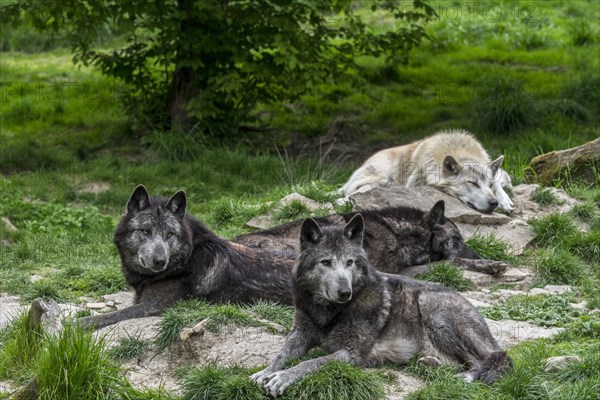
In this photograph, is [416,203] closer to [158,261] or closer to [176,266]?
[176,266]

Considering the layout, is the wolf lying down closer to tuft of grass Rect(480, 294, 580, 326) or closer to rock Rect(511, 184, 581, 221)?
tuft of grass Rect(480, 294, 580, 326)

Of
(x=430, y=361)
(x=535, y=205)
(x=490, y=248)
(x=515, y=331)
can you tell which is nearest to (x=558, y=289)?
(x=490, y=248)

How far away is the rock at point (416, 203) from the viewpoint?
12484 mm

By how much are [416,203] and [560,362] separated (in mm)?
5702

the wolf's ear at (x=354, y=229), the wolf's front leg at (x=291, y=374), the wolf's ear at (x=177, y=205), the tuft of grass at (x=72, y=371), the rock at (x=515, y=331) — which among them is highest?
the wolf's ear at (x=354, y=229)

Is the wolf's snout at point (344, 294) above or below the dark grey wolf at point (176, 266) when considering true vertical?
above

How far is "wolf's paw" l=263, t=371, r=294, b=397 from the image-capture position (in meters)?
6.62

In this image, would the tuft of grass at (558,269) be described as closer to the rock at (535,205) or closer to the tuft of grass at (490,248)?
the tuft of grass at (490,248)

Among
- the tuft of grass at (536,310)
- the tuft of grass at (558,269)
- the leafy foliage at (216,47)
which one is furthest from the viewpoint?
the leafy foliage at (216,47)

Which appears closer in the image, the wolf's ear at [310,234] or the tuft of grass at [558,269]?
the wolf's ear at [310,234]

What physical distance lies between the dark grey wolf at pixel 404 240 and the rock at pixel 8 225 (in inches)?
165

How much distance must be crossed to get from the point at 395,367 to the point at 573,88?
1361 centimetres

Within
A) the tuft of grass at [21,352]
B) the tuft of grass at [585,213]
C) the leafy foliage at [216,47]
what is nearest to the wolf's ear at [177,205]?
the tuft of grass at [21,352]

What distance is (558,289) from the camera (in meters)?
10.5
